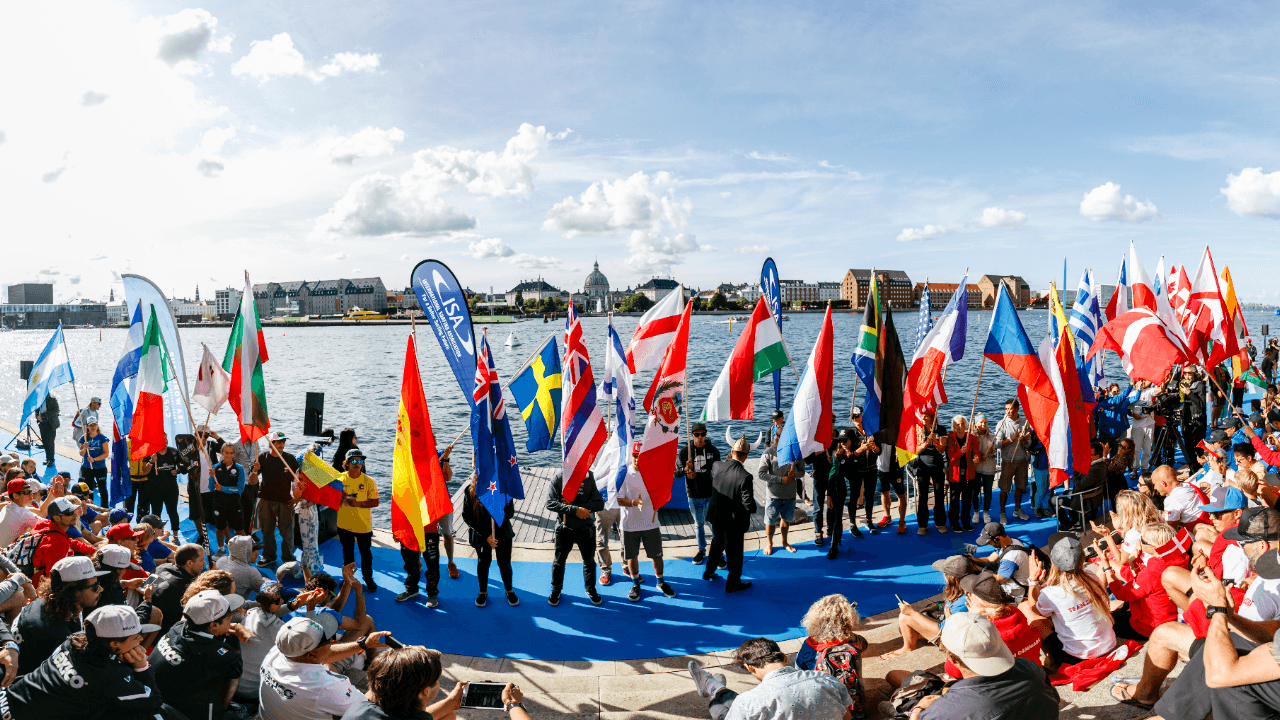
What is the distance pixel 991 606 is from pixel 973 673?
1318 millimetres

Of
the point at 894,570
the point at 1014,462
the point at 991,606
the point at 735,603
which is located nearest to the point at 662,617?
the point at 735,603

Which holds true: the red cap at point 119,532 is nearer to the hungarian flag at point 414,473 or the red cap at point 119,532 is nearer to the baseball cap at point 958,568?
the hungarian flag at point 414,473

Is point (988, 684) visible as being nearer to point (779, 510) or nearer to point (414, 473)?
point (414, 473)

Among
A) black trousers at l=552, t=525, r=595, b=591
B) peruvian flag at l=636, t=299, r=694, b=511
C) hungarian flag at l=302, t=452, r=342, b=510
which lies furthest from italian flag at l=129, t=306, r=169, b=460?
peruvian flag at l=636, t=299, r=694, b=511

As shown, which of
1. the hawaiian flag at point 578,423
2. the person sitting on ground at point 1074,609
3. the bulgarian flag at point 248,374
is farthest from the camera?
the bulgarian flag at point 248,374

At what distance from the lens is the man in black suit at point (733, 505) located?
8.31 metres

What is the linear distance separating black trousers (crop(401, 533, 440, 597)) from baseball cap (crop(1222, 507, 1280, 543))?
7617 millimetres

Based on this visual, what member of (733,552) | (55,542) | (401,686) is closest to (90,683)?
(401,686)

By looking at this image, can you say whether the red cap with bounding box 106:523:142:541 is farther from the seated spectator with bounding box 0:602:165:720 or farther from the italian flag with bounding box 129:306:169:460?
the seated spectator with bounding box 0:602:165:720

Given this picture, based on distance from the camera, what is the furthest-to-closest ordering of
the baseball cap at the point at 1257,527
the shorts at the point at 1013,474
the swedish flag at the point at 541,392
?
the shorts at the point at 1013,474
the swedish flag at the point at 541,392
the baseball cap at the point at 1257,527

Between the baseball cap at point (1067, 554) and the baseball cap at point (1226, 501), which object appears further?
the baseball cap at point (1226, 501)

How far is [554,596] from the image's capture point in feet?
27.2

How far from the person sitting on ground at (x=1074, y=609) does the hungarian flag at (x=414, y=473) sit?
557 cm

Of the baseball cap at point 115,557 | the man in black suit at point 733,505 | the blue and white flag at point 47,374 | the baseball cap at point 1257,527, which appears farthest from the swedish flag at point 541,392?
the blue and white flag at point 47,374
